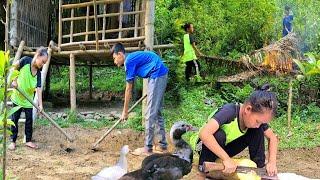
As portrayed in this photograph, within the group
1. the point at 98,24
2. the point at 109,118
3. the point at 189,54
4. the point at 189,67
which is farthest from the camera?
the point at 189,67

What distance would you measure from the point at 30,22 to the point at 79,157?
511 centimetres

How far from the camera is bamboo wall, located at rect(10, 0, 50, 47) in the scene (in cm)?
1109

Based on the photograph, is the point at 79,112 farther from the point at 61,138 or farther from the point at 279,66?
the point at 279,66

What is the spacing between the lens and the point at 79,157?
781cm

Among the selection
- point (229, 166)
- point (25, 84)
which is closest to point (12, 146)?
point (25, 84)

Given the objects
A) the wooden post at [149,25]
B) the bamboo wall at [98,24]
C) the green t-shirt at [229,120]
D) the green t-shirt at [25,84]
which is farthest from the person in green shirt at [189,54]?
the green t-shirt at [229,120]

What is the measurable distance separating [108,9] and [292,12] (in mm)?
7649

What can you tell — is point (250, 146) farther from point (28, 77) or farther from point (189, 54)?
point (189, 54)

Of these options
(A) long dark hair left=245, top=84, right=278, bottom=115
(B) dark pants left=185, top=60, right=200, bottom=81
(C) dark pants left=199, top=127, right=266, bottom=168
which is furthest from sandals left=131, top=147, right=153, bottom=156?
(B) dark pants left=185, top=60, right=200, bottom=81

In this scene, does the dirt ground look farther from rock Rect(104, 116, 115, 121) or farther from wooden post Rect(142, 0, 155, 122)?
rock Rect(104, 116, 115, 121)

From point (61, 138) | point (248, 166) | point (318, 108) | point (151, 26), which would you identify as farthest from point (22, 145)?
point (318, 108)

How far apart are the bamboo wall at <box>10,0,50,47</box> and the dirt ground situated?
8.76 ft

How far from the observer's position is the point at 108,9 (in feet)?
40.7

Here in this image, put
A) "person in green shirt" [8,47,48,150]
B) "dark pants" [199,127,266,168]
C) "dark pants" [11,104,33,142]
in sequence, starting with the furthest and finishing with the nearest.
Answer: "dark pants" [11,104,33,142] → "person in green shirt" [8,47,48,150] → "dark pants" [199,127,266,168]
